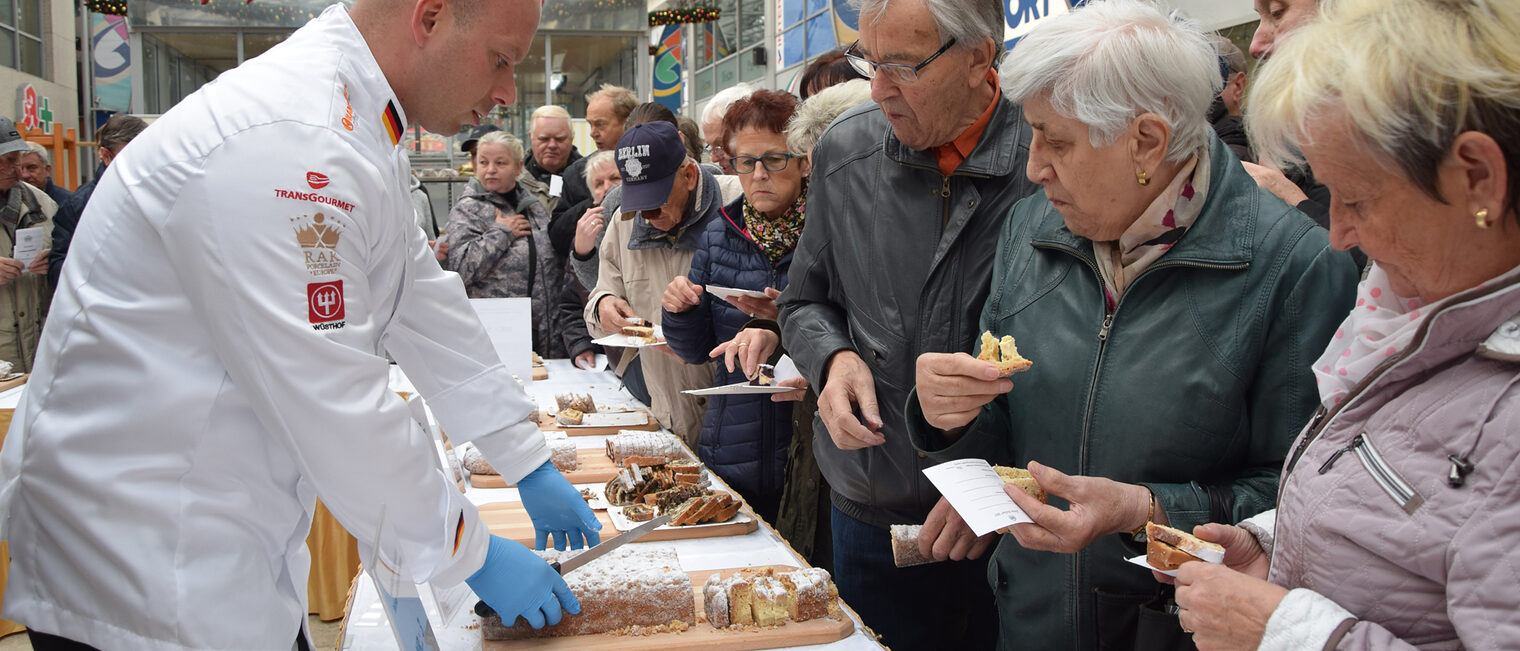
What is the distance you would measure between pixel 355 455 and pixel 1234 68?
270 centimetres

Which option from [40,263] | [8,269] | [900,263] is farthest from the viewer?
[40,263]

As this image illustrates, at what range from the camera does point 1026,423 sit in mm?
1693

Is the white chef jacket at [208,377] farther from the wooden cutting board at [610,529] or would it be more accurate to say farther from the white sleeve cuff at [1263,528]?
the white sleeve cuff at [1263,528]

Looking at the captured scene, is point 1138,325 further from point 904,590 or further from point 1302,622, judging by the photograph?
point 904,590

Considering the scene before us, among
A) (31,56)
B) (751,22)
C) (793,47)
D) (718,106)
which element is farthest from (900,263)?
(31,56)

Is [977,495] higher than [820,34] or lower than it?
lower

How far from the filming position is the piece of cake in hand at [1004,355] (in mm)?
1512

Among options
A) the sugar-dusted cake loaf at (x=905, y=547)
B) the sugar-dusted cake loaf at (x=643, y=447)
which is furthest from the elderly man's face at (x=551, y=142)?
the sugar-dusted cake loaf at (x=905, y=547)

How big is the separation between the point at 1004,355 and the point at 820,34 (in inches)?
419

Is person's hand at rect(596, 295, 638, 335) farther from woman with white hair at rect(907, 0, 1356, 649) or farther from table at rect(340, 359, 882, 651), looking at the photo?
woman with white hair at rect(907, 0, 1356, 649)

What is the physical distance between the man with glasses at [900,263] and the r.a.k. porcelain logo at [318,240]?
0.97 meters

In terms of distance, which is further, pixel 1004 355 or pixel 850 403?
pixel 850 403

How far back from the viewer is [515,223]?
5.27 metres

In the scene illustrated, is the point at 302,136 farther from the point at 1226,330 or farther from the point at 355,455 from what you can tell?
the point at 1226,330
